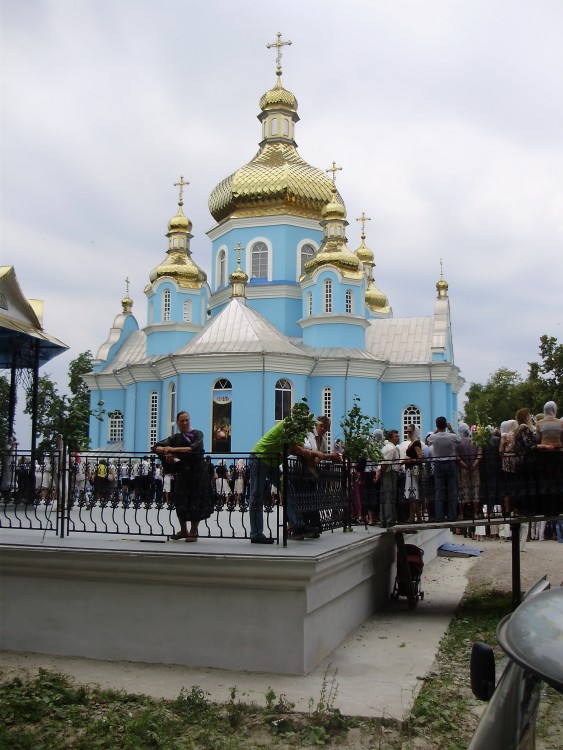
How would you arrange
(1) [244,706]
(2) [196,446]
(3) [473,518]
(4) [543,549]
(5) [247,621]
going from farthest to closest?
(4) [543,549] < (3) [473,518] < (2) [196,446] < (5) [247,621] < (1) [244,706]

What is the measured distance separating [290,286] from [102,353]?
34.9ft

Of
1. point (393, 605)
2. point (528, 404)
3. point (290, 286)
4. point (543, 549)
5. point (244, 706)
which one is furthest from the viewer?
point (528, 404)

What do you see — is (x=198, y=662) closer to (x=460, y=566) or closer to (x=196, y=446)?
(x=196, y=446)

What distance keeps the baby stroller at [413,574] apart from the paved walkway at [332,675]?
1.89m

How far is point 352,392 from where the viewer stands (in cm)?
3198

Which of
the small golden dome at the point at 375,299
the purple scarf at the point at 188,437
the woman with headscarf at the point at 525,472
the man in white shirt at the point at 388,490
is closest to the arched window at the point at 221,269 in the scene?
the small golden dome at the point at 375,299

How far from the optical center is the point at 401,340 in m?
36.1

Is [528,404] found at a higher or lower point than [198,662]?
higher

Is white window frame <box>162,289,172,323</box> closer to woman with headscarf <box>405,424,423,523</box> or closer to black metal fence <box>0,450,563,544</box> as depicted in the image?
black metal fence <box>0,450,563,544</box>

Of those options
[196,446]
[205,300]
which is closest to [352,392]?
[205,300]

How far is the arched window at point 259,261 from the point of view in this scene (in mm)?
36594

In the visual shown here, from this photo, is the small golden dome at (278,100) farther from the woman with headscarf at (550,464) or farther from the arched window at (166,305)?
the woman with headscarf at (550,464)

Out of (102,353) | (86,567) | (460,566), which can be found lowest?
(460,566)

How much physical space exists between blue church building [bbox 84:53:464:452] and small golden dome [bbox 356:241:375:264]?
6940 millimetres
